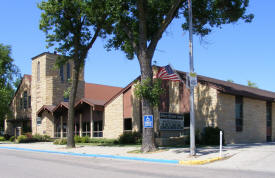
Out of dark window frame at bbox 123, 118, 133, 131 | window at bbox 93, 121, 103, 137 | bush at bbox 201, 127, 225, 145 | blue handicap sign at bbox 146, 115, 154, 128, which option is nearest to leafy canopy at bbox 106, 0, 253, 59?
blue handicap sign at bbox 146, 115, 154, 128

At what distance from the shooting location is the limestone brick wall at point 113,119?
30.5 m

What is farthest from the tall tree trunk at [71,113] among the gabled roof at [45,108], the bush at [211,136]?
the gabled roof at [45,108]

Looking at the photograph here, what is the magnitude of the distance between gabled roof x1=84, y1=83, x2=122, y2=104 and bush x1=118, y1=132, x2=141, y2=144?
16898 millimetres

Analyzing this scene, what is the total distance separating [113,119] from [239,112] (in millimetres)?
12249

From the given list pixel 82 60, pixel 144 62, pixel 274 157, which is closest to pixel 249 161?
pixel 274 157

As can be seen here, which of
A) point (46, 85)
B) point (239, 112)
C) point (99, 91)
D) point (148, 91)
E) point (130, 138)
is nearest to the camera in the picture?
point (148, 91)

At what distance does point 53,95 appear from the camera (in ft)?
127

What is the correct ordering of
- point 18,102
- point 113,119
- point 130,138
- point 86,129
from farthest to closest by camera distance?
1. point 18,102
2. point 86,129
3. point 113,119
4. point 130,138

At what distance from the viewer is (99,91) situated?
150 feet

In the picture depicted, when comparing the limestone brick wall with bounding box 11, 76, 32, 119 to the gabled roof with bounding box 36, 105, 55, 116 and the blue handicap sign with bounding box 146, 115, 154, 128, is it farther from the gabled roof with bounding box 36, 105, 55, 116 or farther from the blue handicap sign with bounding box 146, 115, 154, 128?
the blue handicap sign with bounding box 146, 115, 154, 128

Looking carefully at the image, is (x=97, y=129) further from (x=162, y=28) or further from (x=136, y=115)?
(x=162, y=28)

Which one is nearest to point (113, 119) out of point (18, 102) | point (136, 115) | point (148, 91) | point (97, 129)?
point (97, 129)

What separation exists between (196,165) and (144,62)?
704 centimetres

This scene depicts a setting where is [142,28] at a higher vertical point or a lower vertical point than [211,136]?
higher
